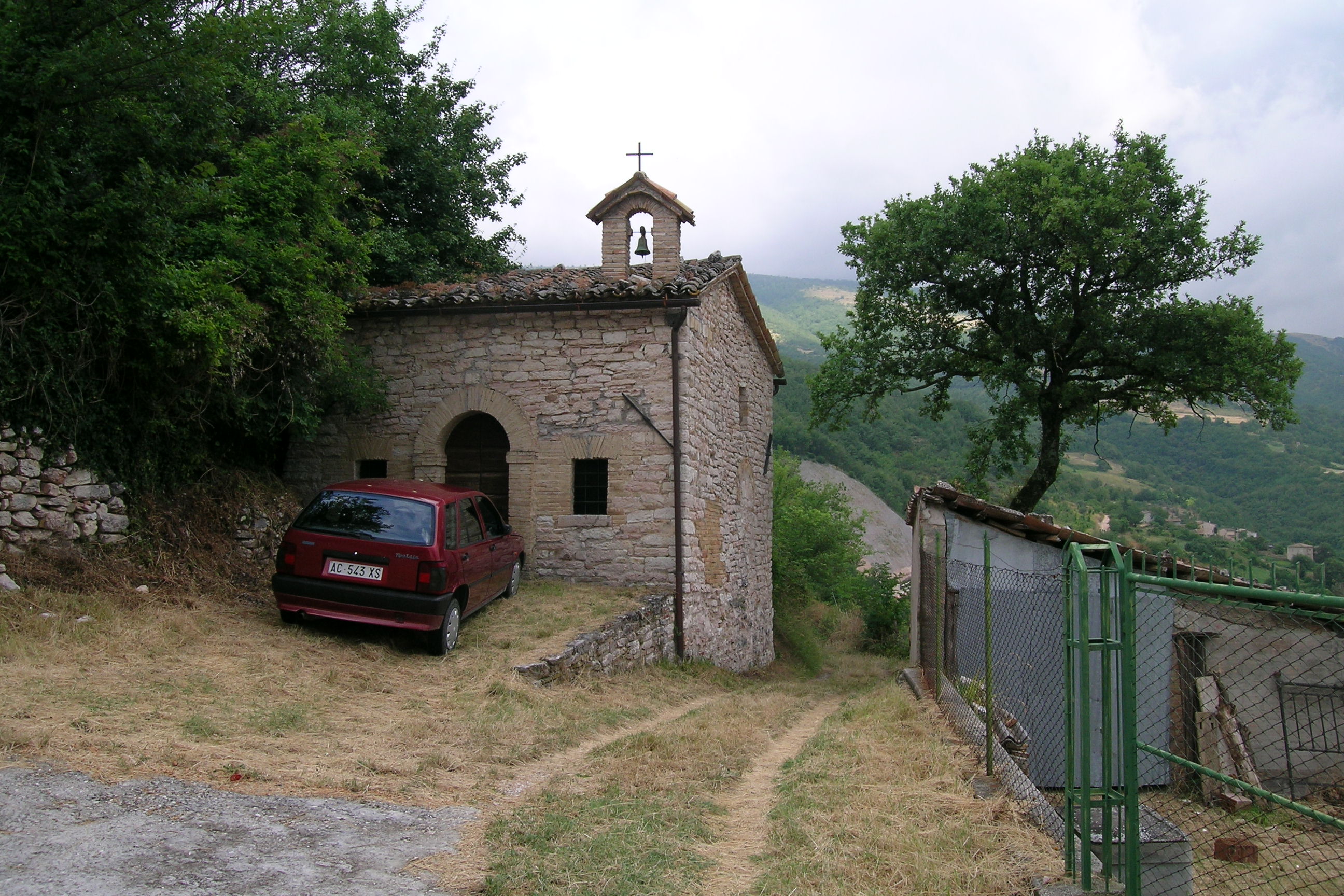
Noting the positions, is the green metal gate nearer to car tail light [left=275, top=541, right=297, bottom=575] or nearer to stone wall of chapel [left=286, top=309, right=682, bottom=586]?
car tail light [left=275, top=541, right=297, bottom=575]

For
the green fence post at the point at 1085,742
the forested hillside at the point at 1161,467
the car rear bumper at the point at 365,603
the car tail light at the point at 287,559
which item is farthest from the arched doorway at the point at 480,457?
the forested hillside at the point at 1161,467


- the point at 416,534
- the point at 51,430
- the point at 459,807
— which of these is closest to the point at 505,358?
the point at 416,534

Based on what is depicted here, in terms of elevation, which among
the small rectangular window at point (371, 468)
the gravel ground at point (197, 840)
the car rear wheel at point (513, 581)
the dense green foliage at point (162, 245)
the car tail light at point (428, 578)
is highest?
the dense green foliage at point (162, 245)

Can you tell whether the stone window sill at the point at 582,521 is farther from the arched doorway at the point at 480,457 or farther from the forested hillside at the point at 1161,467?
the forested hillside at the point at 1161,467

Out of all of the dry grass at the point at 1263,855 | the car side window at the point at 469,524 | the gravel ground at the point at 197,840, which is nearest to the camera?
the gravel ground at the point at 197,840

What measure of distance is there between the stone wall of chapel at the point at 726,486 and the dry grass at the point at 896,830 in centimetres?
604

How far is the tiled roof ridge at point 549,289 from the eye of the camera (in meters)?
11.7

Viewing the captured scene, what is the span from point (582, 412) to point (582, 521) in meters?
1.48

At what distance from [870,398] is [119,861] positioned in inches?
707

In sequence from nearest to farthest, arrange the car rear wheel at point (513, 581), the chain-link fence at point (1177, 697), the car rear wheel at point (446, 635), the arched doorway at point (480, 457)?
the chain-link fence at point (1177, 697) → the car rear wheel at point (446, 635) → the car rear wheel at point (513, 581) → the arched doorway at point (480, 457)

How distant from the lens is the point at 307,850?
402 centimetres

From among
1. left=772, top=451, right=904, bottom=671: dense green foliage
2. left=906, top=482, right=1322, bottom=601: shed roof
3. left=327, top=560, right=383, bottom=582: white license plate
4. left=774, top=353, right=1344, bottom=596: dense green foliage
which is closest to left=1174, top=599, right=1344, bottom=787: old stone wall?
left=906, top=482, right=1322, bottom=601: shed roof

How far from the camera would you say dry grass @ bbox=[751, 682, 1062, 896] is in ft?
13.1

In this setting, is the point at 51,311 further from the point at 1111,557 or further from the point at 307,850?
the point at 1111,557
